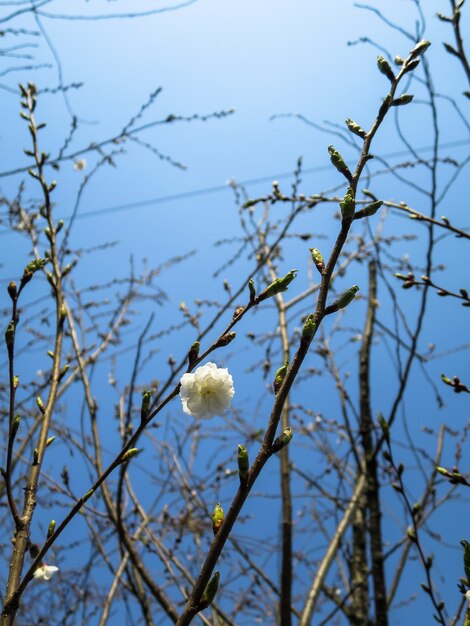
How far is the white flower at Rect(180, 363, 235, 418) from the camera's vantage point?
136 centimetres

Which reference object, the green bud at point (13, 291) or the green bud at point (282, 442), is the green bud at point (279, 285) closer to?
the green bud at point (282, 442)

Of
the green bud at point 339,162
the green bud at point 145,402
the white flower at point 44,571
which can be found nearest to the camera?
the green bud at point 145,402

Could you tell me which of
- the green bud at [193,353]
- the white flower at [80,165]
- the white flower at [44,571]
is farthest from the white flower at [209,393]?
the white flower at [80,165]

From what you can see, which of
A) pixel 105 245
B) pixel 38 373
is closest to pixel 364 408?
pixel 105 245

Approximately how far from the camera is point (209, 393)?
141cm

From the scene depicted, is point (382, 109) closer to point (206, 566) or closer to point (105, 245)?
point (206, 566)

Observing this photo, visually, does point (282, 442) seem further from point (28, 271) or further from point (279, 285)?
point (28, 271)

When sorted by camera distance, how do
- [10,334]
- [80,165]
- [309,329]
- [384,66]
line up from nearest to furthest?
[309,329] → [10,334] → [384,66] → [80,165]

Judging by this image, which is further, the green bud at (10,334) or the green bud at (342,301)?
the green bud at (10,334)

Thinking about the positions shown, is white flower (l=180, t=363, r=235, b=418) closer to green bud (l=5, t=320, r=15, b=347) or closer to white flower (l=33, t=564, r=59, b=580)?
green bud (l=5, t=320, r=15, b=347)

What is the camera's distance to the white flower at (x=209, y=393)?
1.36 metres

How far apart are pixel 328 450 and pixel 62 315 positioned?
274 centimetres

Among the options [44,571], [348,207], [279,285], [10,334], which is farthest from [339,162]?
[44,571]

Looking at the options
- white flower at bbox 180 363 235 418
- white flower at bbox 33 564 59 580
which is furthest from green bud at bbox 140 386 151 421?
white flower at bbox 33 564 59 580
